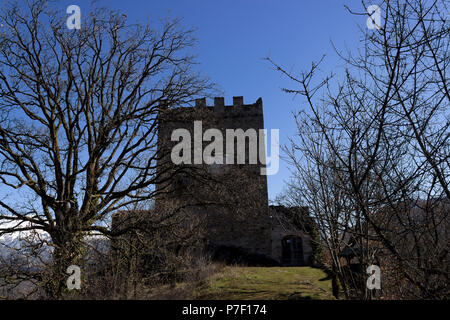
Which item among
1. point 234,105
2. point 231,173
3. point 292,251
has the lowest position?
point 292,251

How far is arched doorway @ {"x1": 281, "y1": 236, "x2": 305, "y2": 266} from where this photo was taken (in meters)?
16.4

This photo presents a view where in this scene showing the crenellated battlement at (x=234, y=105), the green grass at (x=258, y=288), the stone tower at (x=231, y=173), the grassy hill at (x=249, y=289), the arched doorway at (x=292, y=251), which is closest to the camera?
the grassy hill at (x=249, y=289)

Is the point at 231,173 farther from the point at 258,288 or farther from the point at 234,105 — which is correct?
the point at 234,105

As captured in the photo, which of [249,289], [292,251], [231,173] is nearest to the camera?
[249,289]

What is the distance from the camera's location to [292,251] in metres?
16.8

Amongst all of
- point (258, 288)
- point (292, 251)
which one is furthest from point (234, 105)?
point (258, 288)

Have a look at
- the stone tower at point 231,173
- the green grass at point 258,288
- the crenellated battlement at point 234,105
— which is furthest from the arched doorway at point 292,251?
the crenellated battlement at point 234,105

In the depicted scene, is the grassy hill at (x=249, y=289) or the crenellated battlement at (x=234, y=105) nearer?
the grassy hill at (x=249, y=289)

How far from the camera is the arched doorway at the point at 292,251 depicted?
16438mm

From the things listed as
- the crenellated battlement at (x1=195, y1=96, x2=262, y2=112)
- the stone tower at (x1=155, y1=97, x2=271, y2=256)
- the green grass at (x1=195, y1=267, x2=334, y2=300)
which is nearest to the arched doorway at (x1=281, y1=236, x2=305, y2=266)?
the stone tower at (x1=155, y1=97, x2=271, y2=256)

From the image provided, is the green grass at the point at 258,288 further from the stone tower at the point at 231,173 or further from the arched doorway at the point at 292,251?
the arched doorway at the point at 292,251

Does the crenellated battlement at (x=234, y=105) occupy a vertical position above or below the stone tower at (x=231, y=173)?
above

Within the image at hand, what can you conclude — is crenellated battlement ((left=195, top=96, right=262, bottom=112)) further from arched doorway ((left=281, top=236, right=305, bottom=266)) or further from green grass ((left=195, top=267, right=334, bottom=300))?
green grass ((left=195, top=267, right=334, bottom=300))
